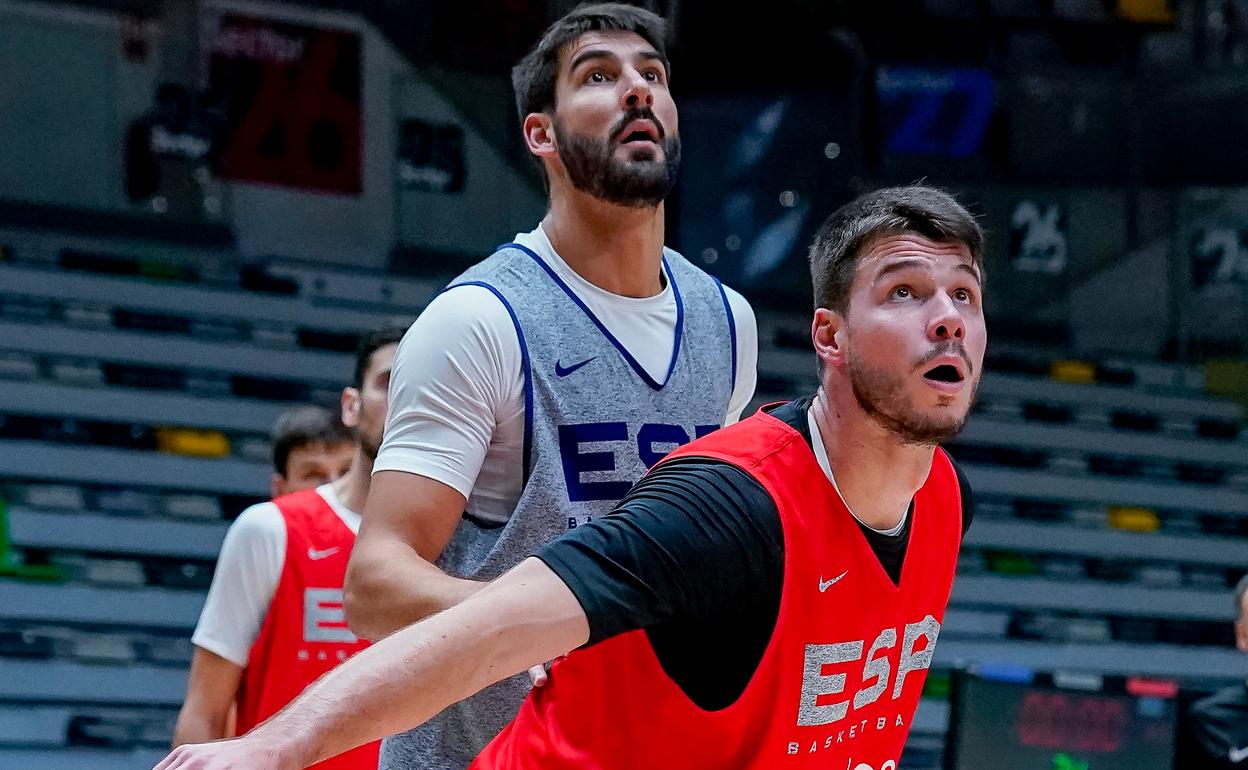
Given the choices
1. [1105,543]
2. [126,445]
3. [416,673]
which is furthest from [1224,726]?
[126,445]

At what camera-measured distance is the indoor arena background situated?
7.72m

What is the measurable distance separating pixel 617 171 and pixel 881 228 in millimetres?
508

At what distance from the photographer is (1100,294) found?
10.7 m

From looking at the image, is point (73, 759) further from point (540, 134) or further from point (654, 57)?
point (654, 57)

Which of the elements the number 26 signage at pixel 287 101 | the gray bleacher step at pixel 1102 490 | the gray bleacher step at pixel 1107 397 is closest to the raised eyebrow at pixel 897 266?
the number 26 signage at pixel 287 101

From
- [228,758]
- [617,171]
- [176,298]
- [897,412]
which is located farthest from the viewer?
[176,298]

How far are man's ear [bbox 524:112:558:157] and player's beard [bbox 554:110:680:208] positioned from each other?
0.21ft

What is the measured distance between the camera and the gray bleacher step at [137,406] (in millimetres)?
7773

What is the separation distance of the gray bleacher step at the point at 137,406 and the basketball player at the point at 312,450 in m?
3.56

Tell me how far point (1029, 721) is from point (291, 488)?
232 cm

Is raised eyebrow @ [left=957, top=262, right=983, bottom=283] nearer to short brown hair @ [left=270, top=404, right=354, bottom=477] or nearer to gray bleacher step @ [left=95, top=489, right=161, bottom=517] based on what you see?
short brown hair @ [left=270, top=404, right=354, bottom=477]

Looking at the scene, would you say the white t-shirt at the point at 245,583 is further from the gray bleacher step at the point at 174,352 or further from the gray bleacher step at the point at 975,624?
the gray bleacher step at the point at 975,624

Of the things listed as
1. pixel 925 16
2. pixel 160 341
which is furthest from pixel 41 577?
pixel 925 16

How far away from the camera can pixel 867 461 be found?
202 cm
